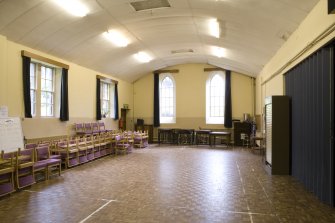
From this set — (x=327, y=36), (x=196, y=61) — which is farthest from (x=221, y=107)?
(x=327, y=36)

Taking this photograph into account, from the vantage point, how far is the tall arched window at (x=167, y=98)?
14.6 meters

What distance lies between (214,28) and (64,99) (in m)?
5.42

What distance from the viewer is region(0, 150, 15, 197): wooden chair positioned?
4.53 meters

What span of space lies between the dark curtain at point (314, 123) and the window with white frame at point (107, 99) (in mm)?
8544

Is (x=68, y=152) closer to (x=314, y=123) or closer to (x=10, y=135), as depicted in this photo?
(x=10, y=135)

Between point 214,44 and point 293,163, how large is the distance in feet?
17.0

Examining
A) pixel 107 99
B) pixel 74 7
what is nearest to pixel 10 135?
pixel 74 7

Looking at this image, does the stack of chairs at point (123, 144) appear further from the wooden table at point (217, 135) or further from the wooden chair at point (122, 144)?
the wooden table at point (217, 135)

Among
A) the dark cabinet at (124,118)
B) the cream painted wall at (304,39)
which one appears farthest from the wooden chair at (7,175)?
the dark cabinet at (124,118)

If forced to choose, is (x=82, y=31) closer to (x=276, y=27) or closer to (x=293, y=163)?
(x=276, y=27)

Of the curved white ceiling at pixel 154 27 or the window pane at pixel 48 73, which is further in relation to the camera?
the window pane at pixel 48 73

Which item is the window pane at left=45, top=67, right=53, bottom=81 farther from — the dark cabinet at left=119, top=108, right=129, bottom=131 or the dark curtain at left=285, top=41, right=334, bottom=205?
the dark curtain at left=285, top=41, right=334, bottom=205

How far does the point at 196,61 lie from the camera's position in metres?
13.7

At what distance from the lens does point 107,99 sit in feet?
41.7
